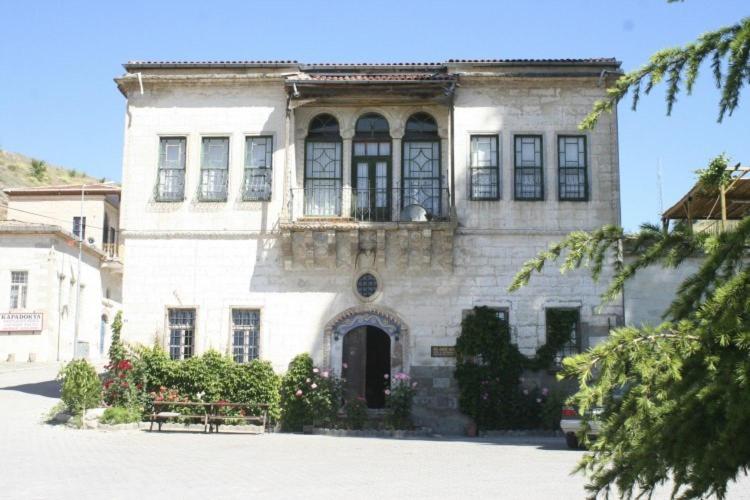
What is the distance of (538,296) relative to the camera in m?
21.2

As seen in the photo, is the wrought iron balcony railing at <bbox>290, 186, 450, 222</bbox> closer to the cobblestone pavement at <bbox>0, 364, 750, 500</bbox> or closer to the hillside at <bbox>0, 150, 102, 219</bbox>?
the cobblestone pavement at <bbox>0, 364, 750, 500</bbox>

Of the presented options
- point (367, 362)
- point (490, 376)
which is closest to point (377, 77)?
point (367, 362)

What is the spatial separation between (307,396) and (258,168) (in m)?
5.90

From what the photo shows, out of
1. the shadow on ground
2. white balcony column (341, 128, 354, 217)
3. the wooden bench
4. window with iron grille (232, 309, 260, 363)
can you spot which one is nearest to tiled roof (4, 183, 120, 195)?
the shadow on ground

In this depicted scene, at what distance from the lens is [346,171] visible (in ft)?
71.8

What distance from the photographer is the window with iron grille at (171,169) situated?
22.1 metres

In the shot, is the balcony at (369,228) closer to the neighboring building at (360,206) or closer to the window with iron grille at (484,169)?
the neighboring building at (360,206)

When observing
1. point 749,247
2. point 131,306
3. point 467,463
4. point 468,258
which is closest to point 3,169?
point 131,306

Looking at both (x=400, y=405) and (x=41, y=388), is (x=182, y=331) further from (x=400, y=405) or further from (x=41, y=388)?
(x=41, y=388)

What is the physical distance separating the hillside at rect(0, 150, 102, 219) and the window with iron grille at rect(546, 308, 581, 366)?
2018 inches

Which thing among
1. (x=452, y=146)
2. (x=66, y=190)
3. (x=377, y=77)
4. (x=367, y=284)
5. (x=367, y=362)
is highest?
(x=66, y=190)

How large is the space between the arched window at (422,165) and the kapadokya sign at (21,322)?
23.1m

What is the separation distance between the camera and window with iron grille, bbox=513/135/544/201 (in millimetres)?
21594

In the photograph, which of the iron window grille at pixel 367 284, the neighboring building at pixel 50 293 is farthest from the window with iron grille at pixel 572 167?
the neighboring building at pixel 50 293
